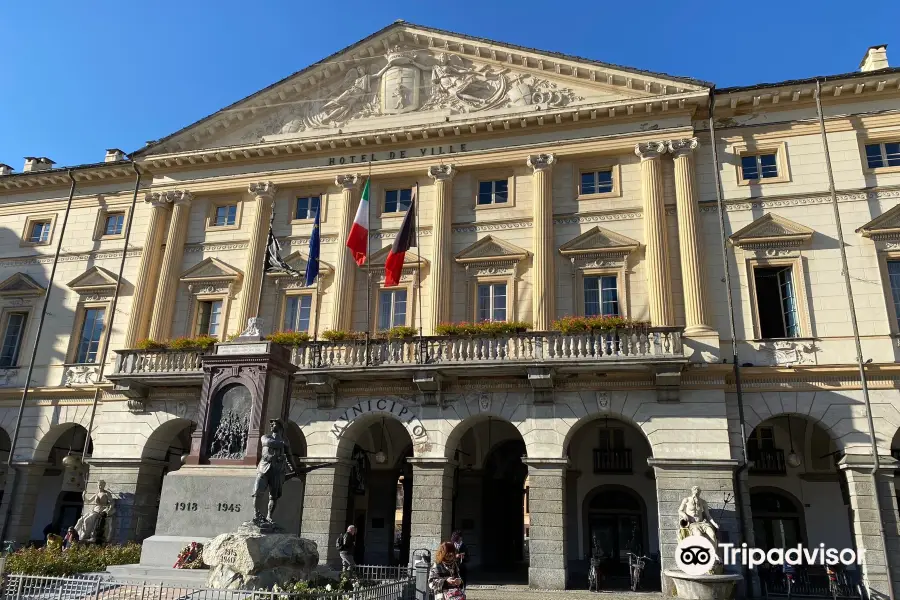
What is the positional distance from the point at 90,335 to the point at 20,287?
4.22 metres

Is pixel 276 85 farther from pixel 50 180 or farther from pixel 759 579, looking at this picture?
pixel 759 579

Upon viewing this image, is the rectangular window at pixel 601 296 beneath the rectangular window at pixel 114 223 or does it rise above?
beneath

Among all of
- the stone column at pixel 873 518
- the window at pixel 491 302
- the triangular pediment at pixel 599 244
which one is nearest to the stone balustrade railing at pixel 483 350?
the window at pixel 491 302

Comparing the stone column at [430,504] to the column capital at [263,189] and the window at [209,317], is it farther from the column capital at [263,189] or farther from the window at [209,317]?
the column capital at [263,189]

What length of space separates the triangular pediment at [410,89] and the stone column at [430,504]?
12.7 metres

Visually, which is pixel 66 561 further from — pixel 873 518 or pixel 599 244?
pixel 873 518

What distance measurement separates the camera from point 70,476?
87.6 feet

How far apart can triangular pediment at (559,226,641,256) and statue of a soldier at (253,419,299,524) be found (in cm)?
1329

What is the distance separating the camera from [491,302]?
23125mm

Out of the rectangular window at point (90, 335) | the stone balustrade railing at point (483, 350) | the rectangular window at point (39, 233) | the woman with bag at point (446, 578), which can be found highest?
the rectangular window at point (39, 233)

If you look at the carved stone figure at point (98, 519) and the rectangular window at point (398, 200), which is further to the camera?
the rectangular window at point (398, 200)

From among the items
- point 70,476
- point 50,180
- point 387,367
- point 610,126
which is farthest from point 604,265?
point 50,180

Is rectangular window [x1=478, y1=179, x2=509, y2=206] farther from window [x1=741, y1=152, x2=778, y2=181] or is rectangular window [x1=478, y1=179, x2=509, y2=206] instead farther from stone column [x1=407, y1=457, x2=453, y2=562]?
stone column [x1=407, y1=457, x2=453, y2=562]

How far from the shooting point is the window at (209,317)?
25.4m
